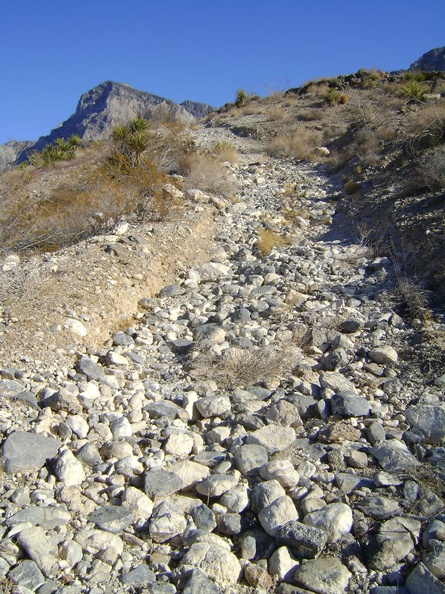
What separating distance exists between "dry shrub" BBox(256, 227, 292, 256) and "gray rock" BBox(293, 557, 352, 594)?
198 inches

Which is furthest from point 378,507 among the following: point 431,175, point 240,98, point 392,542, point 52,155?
point 240,98

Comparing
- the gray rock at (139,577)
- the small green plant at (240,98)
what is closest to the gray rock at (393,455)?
the gray rock at (139,577)

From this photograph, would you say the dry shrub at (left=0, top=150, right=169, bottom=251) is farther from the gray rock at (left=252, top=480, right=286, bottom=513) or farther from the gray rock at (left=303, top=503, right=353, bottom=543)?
the gray rock at (left=303, top=503, right=353, bottom=543)

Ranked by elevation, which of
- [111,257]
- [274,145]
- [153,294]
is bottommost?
[153,294]

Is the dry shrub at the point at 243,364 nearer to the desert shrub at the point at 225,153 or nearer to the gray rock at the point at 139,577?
the gray rock at the point at 139,577

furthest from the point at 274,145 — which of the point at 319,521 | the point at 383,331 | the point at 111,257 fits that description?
the point at 319,521

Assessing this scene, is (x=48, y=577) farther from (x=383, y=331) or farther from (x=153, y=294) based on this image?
(x=153, y=294)

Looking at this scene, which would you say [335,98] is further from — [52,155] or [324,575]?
[324,575]

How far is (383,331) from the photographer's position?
4512 mm

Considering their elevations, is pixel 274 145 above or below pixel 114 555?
above

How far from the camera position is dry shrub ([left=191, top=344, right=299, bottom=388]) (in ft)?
12.7

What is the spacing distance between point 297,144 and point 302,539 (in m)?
12.8

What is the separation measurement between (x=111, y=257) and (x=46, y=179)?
7125 millimetres

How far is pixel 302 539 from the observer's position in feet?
7.59
